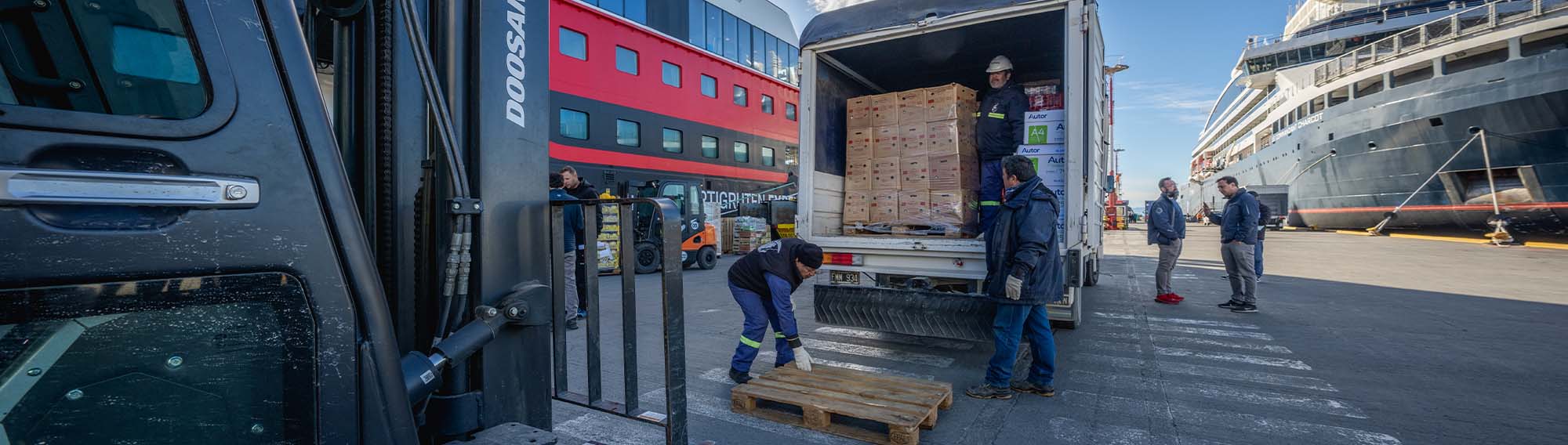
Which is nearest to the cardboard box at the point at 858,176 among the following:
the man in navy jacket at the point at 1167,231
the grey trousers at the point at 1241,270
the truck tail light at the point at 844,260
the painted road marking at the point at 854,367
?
the truck tail light at the point at 844,260

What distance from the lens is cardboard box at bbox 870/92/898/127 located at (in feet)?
22.2

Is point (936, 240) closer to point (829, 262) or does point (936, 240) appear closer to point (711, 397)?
point (829, 262)

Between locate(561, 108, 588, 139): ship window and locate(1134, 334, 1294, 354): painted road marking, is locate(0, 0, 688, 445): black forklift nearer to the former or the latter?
locate(1134, 334, 1294, 354): painted road marking

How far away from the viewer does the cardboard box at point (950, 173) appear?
20.9 feet

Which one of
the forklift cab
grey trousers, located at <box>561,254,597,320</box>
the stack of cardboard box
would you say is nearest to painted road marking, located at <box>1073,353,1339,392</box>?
the stack of cardboard box

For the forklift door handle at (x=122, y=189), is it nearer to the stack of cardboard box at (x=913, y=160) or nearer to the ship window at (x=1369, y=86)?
the stack of cardboard box at (x=913, y=160)

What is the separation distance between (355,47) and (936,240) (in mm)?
4674

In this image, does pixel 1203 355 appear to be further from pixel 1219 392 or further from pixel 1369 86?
pixel 1369 86

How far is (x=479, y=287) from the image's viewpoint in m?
2.07

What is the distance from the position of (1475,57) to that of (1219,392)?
26.4 m

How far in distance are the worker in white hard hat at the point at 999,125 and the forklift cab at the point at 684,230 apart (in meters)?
6.92

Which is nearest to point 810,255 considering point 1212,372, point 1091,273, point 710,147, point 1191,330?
point 1212,372

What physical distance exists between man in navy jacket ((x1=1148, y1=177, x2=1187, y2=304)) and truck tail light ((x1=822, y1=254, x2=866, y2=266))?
17.1 feet

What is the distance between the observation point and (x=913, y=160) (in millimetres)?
6574
